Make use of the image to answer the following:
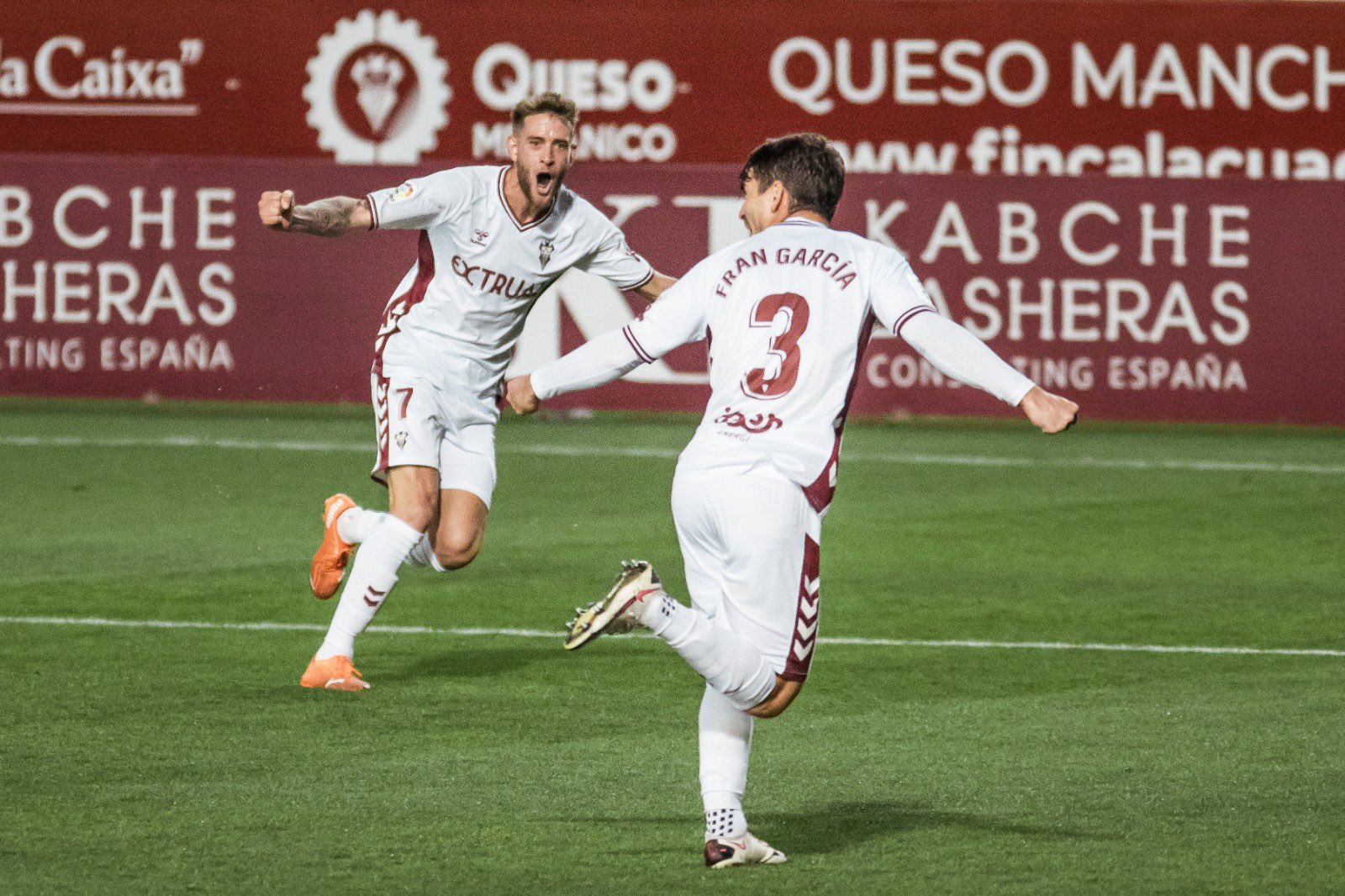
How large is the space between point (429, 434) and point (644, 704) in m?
1.20

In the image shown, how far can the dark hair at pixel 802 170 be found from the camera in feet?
18.1

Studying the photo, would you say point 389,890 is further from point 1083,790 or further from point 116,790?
point 1083,790

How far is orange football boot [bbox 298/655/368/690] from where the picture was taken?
7668mm

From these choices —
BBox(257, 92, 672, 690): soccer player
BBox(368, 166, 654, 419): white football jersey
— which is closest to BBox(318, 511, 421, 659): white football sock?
BBox(257, 92, 672, 690): soccer player

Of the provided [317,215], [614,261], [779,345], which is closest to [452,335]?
[614,261]

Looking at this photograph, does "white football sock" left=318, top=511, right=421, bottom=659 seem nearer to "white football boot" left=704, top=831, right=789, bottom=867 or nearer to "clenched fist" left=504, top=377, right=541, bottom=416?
"clenched fist" left=504, top=377, right=541, bottom=416

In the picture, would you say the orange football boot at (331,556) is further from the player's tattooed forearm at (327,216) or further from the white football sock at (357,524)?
the player's tattooed forearm at (327,216)

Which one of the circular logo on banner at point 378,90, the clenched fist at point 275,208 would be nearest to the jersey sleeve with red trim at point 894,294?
the clenched fist at point 275,208

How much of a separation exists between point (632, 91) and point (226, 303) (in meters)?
4.94

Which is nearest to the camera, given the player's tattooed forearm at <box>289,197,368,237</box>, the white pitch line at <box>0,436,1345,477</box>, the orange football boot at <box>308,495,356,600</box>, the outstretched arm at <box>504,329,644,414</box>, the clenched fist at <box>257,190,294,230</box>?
→ the outstretched arm at <box>504,329,644,414</box>

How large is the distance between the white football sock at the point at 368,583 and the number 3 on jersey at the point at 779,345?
2.65 meters

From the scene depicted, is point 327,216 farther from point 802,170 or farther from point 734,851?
point 734,851

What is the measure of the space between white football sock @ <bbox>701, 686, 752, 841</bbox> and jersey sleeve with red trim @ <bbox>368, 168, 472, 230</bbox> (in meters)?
2.81

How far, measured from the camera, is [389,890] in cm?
515
